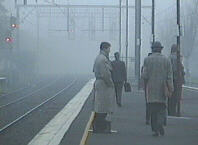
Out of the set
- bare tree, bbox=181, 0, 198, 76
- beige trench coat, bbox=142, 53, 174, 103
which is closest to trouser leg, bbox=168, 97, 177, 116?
beige trench coat, bbox=142, 53, 174, 103

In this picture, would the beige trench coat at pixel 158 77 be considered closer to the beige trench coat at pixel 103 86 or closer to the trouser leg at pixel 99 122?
the beige trench coat at pixel 103 86

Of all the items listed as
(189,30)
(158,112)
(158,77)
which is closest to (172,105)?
(158,112)

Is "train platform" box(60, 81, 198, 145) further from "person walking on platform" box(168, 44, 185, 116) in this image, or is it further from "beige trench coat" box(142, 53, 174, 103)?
"beige trench coat" box(142, 53, 174, 103)

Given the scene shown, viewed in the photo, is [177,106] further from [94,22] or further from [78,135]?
[94,22]

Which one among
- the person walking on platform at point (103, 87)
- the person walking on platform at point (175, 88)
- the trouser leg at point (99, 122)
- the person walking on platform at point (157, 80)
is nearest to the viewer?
the person walking on platform at point (157, 80)

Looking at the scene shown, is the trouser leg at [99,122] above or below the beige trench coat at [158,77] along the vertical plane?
below

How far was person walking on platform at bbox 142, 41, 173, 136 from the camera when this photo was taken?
13.1 metres

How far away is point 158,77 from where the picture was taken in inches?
517

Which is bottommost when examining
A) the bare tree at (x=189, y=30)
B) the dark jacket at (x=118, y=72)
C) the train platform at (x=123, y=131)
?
the train platform at (x=123, y=131)

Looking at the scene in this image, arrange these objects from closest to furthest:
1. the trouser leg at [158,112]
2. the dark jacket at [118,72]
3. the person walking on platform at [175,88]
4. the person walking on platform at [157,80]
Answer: the person walking on platform at [157,80] → the trouser leg at [158,112] → the person walking on platform at [175,88] → the dark jacket at [118,72]

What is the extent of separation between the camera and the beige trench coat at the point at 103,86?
1379 centimetres

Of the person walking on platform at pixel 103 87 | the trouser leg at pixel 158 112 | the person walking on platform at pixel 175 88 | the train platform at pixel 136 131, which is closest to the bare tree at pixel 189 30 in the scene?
the train platform at pixel 136 131

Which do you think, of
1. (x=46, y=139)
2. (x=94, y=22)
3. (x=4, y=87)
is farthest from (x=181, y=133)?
(x=94, y=22)

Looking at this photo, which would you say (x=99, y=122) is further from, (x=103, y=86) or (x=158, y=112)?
(x=158, y=112)
